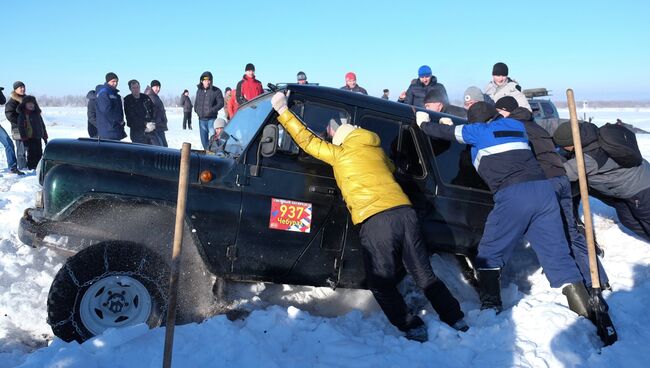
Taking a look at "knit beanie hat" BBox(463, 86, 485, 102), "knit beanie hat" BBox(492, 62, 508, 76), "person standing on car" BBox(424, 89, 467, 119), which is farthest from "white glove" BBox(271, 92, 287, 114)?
"knit beanie hat" BBox(492, 62, 508, 76)

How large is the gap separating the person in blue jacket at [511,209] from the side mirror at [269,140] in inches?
51.7

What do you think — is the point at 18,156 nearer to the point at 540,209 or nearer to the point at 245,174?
the point at 245,174

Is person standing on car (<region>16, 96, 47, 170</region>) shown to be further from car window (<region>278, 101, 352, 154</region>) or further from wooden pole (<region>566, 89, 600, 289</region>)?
wooden pole (<region>566, 89, 600, 289</region>)

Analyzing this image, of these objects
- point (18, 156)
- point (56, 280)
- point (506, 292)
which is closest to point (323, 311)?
point (506, 292)

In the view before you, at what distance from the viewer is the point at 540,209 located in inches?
172

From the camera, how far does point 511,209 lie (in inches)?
172

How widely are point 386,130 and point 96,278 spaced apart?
262cm

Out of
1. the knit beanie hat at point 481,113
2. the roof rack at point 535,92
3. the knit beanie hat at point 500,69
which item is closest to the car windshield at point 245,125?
the knit beanie hat at point 481,113

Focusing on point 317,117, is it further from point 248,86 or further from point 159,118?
point 159,118

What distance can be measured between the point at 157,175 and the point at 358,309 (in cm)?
209

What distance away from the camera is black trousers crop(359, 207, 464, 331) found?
13.3 feet

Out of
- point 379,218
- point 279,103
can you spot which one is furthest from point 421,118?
point 279,103

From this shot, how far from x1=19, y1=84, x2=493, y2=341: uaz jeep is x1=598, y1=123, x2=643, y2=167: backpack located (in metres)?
1.62

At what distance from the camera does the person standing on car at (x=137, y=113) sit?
10133 millimetres
